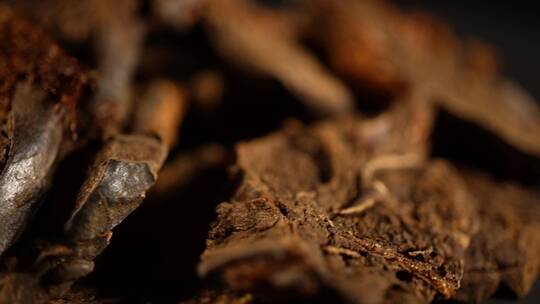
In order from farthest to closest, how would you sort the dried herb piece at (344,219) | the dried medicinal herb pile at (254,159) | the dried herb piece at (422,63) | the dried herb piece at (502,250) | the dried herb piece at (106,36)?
the dried herb piece at (422,63) < the dried herb piece at (106,36) < the dried herb piece at (502,250) < the dried medicinal herb pile at (254,159) < the dried herb piece at (344,219)

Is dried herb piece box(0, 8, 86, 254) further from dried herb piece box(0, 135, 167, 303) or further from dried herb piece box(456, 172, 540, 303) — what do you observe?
dried herb piece box(456, 172, 540, 303)

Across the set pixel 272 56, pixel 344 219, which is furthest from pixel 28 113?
pixel 272 56

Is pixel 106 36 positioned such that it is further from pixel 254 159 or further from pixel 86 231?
pixel 86 231

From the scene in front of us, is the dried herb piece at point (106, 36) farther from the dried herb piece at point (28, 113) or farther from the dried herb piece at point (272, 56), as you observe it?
the dried herb piece at point (272, 56)

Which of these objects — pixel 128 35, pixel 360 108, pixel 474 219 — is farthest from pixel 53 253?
pixel 360 108

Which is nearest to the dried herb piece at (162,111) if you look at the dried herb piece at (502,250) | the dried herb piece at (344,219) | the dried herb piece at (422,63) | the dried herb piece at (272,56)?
the dried herb piece at (272,56)

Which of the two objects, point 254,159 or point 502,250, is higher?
point 254,159

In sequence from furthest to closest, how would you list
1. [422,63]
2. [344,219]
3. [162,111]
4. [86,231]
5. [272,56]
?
[422,63]
[272,56]
[162,111]
[344,219]
[86,231]
